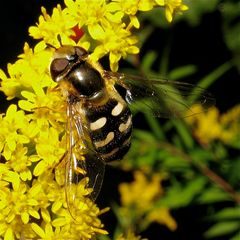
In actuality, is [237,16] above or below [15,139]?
below

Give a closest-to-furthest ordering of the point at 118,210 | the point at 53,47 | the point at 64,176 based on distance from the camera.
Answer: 1. the point at 64,176
2. the point at 53,47
3. the point at 118,210

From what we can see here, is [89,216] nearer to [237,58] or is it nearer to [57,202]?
[57,202]

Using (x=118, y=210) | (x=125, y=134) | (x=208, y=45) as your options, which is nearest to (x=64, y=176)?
(x=125, y=134)

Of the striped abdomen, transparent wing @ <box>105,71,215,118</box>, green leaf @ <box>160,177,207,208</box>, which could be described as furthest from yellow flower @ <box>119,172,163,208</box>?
the striped abdomen

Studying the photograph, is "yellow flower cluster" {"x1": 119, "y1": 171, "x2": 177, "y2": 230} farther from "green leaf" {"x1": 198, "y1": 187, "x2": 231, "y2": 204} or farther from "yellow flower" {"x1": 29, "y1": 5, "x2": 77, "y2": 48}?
"yellow flower" {"x1": 29, "y1": 5, "x2": 77, "y2": 48}

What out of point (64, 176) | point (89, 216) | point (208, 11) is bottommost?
point (208, 11)

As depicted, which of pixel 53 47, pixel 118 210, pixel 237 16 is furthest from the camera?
pixel 237 16

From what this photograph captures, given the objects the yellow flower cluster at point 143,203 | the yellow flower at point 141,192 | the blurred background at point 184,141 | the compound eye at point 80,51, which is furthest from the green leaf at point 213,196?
the compound eye at point 80,51
